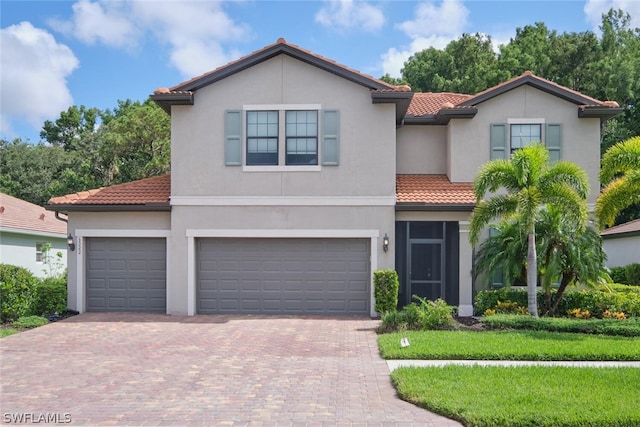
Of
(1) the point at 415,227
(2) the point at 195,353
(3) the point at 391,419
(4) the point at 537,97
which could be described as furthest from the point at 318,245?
(3) the point at 391,419

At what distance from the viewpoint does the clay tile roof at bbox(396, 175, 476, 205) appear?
16078 millimetres

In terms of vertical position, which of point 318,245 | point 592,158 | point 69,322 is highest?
point 592,158

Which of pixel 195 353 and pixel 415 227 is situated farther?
pixel 415 227

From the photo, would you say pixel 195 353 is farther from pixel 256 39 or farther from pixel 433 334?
pixel 256 39

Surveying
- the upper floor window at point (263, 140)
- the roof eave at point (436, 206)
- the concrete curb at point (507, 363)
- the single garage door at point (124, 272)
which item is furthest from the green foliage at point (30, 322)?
the roof eave at point (436, 206)

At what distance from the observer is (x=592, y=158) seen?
17578 mm

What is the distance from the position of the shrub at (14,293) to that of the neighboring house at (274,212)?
112 centimetres

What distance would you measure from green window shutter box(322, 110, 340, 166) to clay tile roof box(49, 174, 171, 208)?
15.3 ft

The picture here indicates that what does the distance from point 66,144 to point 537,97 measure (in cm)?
4191

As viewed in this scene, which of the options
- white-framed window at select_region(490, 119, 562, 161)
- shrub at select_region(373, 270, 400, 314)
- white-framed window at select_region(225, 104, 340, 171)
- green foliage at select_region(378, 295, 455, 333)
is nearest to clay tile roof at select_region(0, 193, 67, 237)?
white-framed window at select_region(225, 104, 340, 171)

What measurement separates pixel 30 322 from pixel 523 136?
14.7 meters

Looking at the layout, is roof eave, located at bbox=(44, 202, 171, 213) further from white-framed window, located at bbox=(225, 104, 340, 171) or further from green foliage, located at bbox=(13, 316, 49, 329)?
green foliage, located at bbox=(13, 316, 49, 329)

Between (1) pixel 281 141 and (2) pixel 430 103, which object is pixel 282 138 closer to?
(1) pixel 281 141

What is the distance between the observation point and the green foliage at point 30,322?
47.2 ft
